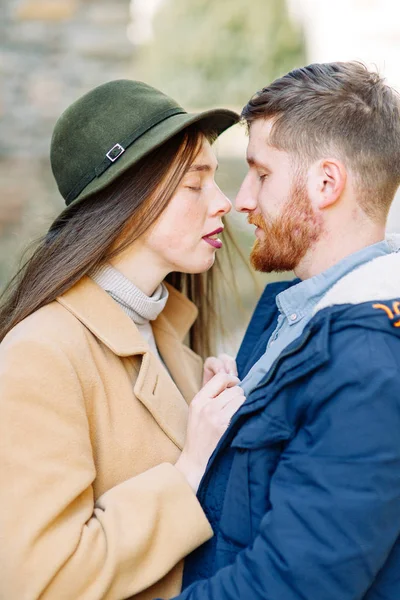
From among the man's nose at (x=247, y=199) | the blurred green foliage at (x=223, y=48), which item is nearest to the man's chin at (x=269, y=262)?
the man's nose at (x=247, y=199)

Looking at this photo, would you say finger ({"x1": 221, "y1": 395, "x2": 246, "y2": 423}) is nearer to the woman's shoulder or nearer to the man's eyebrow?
the woman's shoulder

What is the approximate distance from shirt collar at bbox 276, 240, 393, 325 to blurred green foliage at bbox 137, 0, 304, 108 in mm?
3806

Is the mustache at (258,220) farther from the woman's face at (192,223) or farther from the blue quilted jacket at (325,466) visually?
the blue quilted jacket at (325,466)

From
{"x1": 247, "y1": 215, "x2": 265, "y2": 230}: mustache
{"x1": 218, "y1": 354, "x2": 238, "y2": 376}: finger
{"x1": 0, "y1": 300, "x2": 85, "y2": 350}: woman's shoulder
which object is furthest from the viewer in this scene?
{"x1": 218, "y1": 354, "x2": 238, "y2": 376}: finger

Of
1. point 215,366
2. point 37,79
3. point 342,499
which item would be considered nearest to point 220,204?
point 215,366

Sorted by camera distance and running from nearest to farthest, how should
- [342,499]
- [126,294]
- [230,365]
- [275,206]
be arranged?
[342,499]
[275,206]
[126,294]
[230,365]

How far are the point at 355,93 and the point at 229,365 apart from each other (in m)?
1.02

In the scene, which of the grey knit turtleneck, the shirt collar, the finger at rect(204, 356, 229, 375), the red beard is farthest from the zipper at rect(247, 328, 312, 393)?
the finger at rect(204, 356, 229, 375)

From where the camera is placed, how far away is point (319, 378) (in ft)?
5.51

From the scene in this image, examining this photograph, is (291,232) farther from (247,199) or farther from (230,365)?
(230,365)

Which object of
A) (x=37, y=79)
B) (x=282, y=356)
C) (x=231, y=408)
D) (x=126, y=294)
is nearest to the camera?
(x=282, y=356)

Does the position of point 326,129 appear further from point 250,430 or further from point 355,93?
point 250,430

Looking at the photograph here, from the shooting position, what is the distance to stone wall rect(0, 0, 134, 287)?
457 centimetres

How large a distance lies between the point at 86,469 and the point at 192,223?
89 centimetres
